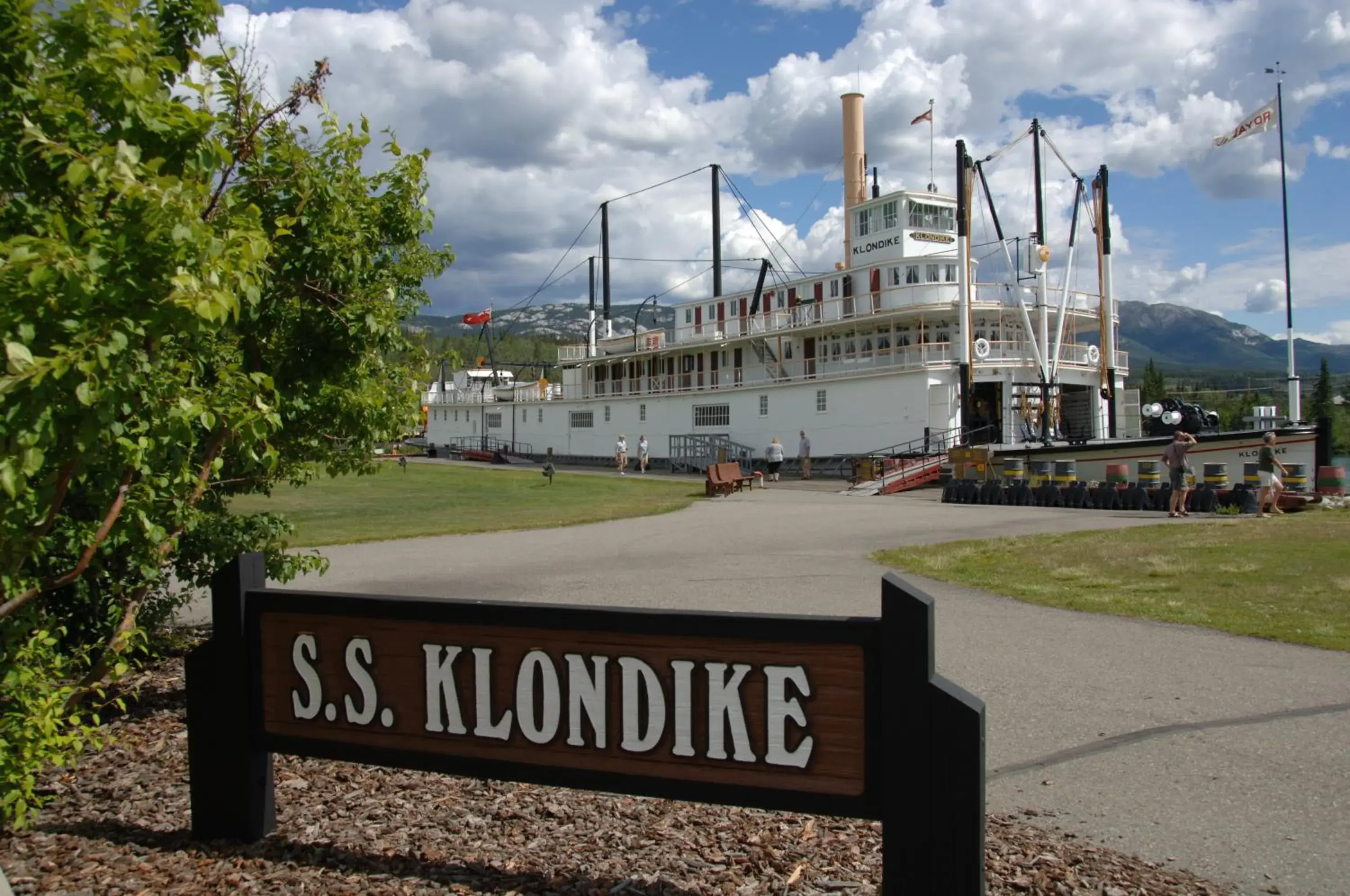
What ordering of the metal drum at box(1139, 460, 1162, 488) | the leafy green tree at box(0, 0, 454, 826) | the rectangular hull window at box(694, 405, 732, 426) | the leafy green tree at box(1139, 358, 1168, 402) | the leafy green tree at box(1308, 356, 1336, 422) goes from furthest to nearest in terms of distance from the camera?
the leafy green tree at box(1139, 358, 1168, 402)
the leafy green tree at box(1308, 356, 1336, 422)
the rectangular hull window at box(694, 405, 732, 426)
the metal drum at box(1139, 460, 1162, 488)
the leafy green tree at box(0, 0, 454, 826)

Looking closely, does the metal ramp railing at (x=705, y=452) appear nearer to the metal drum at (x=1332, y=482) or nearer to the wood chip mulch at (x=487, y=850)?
the metal drum at (x=1332, y=482)

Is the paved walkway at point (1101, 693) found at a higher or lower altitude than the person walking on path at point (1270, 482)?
lower

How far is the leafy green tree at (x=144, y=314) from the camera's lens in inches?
109

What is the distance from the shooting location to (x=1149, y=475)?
23469 millimetres

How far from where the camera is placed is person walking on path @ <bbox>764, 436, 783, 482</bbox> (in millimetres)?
35344

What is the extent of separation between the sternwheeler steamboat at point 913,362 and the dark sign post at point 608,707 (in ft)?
85.9


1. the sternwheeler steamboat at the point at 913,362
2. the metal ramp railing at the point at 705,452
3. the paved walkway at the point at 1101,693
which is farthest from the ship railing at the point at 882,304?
the paved walkway at the point at 1101,693

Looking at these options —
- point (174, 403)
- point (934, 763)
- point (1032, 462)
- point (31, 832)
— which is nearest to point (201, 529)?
point (31, 832)

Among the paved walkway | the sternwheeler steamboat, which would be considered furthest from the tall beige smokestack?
the paved walkway

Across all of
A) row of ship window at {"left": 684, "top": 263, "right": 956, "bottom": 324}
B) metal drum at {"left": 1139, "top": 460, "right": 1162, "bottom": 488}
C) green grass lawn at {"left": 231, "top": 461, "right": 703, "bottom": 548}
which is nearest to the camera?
green grass lawn at {"left": 231, "top": 461, "right": 703, "bottom": 548}

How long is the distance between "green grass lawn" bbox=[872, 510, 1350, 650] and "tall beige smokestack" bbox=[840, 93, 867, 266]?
102 feet

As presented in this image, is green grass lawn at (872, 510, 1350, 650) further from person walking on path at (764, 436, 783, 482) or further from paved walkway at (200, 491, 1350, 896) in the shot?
person walking on path at (764, 436, 783, 482)

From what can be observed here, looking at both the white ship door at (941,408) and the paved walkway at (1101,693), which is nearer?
the paved walkway at (1101,693)

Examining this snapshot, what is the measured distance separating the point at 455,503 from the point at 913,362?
18.2 metres
